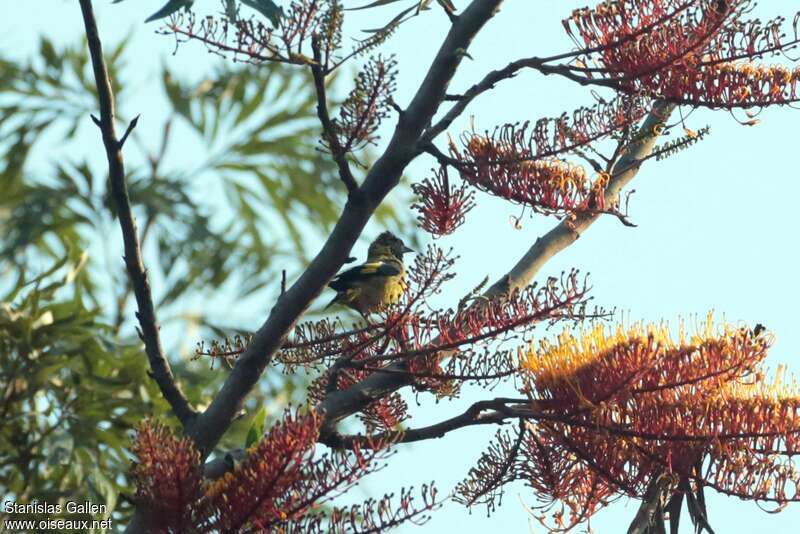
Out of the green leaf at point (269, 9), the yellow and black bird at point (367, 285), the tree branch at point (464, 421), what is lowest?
the tree branch at point (464, 421)

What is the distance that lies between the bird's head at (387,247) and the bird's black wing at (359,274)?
0.57m

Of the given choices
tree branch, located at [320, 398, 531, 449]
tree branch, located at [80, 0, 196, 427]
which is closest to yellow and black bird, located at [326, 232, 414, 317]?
tree branch, located at [320, 398, 531, 449]

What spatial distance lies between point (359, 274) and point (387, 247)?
2.74ft

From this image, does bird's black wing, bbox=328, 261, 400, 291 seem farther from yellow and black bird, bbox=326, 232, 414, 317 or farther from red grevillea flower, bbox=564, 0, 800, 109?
red grevillea flower, bbox=564, 0, 800, 109

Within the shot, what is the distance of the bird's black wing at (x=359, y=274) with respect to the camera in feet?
16.6

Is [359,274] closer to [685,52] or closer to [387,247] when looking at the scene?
[387,247]

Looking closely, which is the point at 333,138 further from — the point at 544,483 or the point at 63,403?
the point at 63,403

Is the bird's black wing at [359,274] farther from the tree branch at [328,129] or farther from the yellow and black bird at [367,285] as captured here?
the tree branch at [328,129]

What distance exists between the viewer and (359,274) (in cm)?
506

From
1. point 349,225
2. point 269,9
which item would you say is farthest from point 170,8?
point 349,225

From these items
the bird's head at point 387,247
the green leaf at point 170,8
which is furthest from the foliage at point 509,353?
the bird's head at point 387,247

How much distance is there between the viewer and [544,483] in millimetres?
3689

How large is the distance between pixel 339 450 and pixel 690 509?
100 centimetres

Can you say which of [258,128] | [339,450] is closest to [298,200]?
[258,128]
